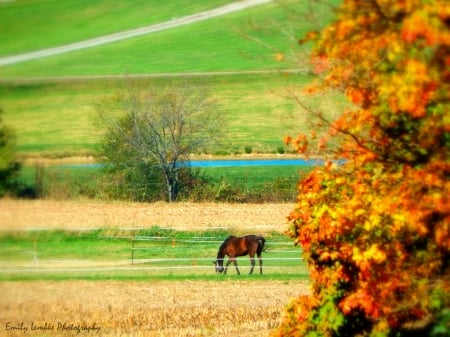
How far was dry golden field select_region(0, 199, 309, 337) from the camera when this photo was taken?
666 inches

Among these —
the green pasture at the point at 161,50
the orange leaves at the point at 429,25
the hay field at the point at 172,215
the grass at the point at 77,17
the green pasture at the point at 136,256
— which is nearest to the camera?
the orange leaves at the point at 429,25

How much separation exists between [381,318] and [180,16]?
47.6m

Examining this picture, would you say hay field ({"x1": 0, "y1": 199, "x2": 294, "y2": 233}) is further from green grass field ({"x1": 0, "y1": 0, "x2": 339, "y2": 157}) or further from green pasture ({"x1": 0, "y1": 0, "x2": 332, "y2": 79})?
green pasture ({"x1": 0, "y1": 0, "x2": 332, "y2": 79})

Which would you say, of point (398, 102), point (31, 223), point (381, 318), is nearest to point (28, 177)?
point (31, 223)

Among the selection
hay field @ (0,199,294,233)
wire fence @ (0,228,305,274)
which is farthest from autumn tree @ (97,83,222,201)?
wire fence @ (0,228,305,274)

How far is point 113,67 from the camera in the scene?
166 ft

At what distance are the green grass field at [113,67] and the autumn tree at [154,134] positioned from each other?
1414mm

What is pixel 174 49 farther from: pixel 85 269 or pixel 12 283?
pixel 12 283

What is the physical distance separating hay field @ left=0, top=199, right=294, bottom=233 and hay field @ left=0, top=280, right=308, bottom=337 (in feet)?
23.1

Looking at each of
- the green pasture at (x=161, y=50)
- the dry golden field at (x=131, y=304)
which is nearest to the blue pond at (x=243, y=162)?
the green pasture at (x=161, y=50)

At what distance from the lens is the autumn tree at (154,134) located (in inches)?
1476

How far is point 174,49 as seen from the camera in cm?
5353

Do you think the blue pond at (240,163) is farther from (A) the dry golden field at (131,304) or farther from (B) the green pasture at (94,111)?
(A) the dry golden field at (131,304)

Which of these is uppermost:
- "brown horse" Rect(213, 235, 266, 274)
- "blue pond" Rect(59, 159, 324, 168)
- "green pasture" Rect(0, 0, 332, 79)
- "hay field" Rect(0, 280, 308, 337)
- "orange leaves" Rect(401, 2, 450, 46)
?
"green pasture" Rect(0, 0, 332, 79)
